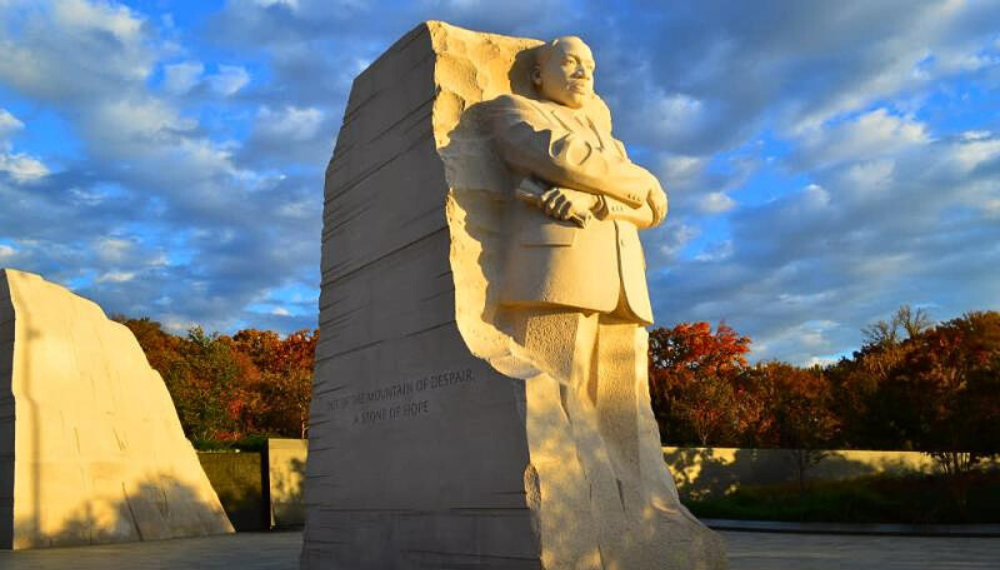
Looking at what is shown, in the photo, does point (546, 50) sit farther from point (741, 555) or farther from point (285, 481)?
point (285, 481)

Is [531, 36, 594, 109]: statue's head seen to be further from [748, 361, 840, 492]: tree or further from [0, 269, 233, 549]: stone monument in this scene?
[748, 361, 840, 492]: tree

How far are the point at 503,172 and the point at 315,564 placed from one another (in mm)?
3541

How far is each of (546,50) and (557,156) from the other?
1.23m

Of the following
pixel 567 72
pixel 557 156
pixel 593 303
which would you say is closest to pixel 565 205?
pixel 557 156

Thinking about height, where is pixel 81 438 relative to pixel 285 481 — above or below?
above

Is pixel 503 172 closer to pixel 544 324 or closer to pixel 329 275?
pixel 544 324

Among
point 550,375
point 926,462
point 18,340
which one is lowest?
point 926,462

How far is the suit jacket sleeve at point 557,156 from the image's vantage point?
21.0 ft

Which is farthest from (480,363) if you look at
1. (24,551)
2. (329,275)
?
(24,551)

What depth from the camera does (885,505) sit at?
15797 millimetres

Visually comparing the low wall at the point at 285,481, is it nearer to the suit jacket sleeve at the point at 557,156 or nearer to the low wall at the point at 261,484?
the low wall at the point at 261,484

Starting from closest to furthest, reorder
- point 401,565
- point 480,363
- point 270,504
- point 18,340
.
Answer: point 480,363 → point 401,565 → point 18,340 → point 270,504

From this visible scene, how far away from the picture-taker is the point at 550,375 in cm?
619

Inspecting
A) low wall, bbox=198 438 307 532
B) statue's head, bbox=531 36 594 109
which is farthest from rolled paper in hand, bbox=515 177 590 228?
low wall, bbox=198 438 307 532
